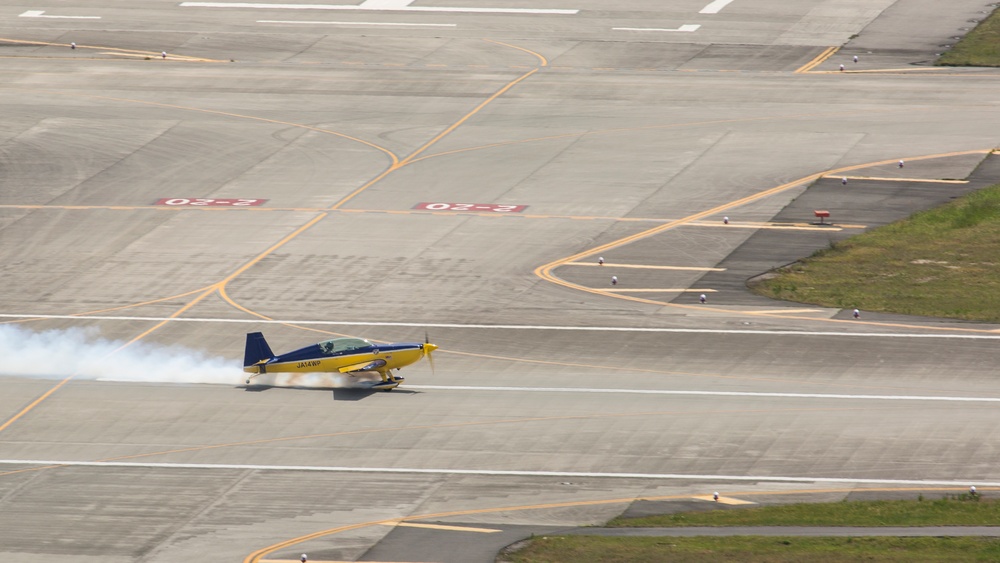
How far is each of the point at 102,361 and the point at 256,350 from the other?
8.55 m

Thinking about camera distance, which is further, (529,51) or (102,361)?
(529,51)

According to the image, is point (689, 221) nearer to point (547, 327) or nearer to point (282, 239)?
point (547, 327)

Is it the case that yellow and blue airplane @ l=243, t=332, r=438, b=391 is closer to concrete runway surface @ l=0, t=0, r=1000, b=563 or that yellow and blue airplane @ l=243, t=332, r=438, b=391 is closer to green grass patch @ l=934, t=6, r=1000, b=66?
concrete runway surface @ l=0, t=0, r=1000, b=563

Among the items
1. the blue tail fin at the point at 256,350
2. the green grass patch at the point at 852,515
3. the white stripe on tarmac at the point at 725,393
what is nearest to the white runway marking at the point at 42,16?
the blue tail fin at the point at 256,350

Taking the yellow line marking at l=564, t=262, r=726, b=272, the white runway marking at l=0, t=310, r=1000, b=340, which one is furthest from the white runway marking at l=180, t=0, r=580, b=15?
the white runway marking at l=0, t=310, r=1000, b=340

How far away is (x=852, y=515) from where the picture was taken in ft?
188

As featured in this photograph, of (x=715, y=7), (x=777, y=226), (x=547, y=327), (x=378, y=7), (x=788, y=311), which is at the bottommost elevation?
(x=788, y=311)

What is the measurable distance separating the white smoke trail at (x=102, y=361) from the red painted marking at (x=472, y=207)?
76.9ft

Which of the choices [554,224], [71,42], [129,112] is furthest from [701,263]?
[71,42]

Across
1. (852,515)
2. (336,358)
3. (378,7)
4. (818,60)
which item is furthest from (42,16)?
(852,515)

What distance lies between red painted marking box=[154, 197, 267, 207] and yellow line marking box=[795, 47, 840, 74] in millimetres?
42179

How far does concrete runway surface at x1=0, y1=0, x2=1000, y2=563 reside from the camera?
2418 inches

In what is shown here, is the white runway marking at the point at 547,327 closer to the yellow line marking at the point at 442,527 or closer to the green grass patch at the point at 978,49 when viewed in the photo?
the yellow line marking at the point at 442,527

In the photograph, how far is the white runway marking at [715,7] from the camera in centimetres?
13138
